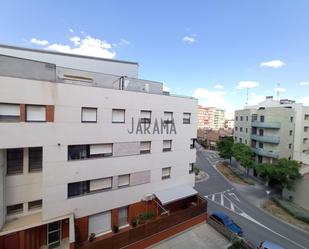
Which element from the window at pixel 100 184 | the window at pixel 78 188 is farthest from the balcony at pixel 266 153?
the window at pixel 78 188

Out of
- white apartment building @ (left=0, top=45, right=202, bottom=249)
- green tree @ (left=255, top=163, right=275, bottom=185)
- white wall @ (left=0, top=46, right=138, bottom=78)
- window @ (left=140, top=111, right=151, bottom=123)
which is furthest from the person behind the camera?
green tree @ (left=255, top=163, right=275, bottom=185)

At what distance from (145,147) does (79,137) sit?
214 inches

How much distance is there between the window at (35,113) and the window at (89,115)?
232cm

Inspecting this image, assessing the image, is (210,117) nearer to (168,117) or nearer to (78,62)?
(168,117)

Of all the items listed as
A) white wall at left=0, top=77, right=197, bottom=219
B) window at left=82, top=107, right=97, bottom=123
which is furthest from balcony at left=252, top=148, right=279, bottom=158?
window at left=82, top=107, right=97, bottom=123

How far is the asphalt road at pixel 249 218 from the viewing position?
62.2 feet

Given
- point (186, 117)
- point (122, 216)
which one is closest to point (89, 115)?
point (122, 216)

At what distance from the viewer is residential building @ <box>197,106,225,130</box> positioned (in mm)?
145000

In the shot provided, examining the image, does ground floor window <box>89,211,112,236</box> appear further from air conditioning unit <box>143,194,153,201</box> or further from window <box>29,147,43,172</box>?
window <box>29,147,43,172</box>

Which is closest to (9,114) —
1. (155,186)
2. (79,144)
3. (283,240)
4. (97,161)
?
(79,144)

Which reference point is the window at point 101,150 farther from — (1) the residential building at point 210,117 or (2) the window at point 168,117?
(1) the residential building at point 210,117

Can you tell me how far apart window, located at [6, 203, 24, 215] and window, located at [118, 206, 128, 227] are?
655 centimetres

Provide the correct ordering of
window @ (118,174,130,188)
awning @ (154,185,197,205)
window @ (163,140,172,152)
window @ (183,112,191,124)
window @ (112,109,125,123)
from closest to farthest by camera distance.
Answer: window @ (112,109,125,123)
window @ (118,174,130,188)
awning @ (154,185,197,205)
window @ (163,140,172,152)
window @ (183,112,191,124)

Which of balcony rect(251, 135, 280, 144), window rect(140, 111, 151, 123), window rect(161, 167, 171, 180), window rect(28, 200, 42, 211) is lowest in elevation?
window rect(28, 200, 42, 211)
